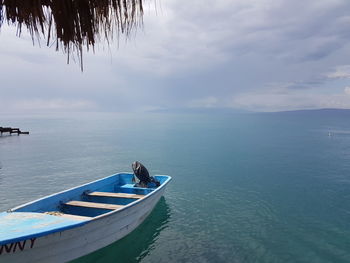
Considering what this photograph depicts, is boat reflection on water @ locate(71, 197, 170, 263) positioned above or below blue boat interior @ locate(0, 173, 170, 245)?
below

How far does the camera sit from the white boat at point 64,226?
25.5 feet

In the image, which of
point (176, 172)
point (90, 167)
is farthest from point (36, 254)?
point (90, 167)

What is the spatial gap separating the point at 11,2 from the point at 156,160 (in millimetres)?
38426

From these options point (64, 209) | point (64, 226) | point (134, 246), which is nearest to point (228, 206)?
point (134, 246)

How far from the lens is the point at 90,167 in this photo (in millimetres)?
→ 35438

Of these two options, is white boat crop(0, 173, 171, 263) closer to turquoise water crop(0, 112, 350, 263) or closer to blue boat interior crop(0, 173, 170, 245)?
blue boat interior crop(0, 173, 170, 245)

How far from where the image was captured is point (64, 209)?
1234 centimetres

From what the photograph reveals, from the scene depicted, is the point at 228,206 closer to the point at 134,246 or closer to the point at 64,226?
the point at 134,246

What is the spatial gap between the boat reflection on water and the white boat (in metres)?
0.54

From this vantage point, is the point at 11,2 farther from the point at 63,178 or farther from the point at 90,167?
the point at 90,167

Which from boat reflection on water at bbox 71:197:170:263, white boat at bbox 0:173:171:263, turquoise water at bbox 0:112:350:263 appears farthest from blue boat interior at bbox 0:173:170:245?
turquoise water at bbox 0:112:350:263

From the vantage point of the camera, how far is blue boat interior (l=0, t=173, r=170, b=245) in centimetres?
810

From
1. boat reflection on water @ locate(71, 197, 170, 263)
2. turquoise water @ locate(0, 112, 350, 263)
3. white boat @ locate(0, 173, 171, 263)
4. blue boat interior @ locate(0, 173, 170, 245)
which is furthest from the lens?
turquoise water @ locate(0, 112, 350, 263)

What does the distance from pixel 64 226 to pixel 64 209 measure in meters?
4.26
